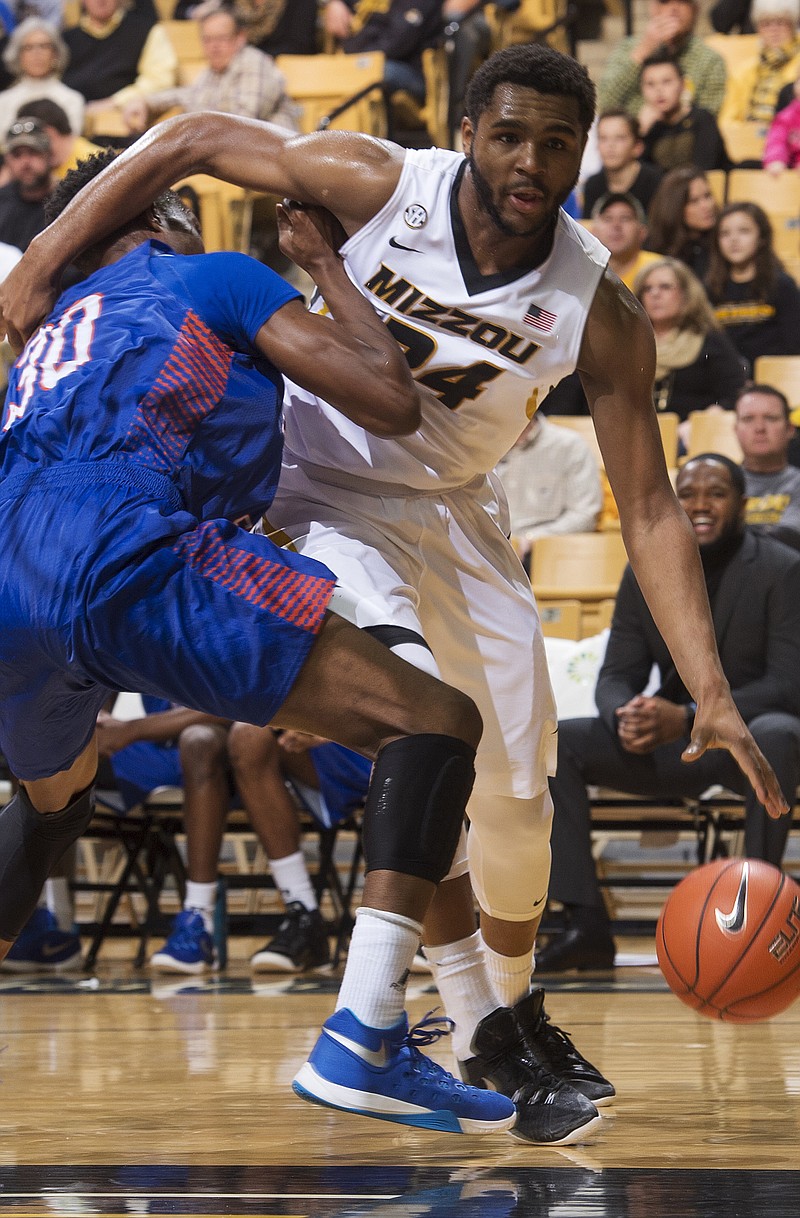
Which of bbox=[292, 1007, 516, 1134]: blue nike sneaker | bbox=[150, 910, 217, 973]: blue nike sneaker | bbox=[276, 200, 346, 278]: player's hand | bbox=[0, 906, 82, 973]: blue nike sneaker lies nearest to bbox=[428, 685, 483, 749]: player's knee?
bbox=[292, 1007, 516, 1134]: blue nike sneaker

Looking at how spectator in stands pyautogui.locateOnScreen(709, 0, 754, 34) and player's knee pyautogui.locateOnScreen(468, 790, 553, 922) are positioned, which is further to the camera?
spectator in stands pyautogui.locateOnScreen(709, 0, 754, 34)

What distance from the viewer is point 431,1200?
6.68 feet

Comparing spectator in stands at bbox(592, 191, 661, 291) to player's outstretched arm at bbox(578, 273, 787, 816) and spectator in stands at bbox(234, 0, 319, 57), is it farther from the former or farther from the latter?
player's outstretched arm at bbox(578, 273, 787, 816)

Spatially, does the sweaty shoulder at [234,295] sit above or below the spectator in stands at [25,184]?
above

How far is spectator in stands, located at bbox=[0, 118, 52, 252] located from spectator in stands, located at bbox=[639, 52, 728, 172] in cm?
386

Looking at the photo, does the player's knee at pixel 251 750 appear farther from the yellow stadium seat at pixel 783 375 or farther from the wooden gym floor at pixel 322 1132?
the yellow stadium seat at pixel 783 375

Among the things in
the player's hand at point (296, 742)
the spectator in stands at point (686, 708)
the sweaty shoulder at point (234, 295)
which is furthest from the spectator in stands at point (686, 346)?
the sweaty shoulder at point (234, 295)

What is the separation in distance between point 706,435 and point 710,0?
5638 millimetres

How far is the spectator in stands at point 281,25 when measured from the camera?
1105cm

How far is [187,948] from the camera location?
542 cm

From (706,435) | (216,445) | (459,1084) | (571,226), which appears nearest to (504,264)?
(571,226)

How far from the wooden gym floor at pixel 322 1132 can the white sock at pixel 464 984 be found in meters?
0.21

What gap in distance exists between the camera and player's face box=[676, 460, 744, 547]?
5547 mm

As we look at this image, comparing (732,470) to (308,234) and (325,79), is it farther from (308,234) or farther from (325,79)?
(325,79)
